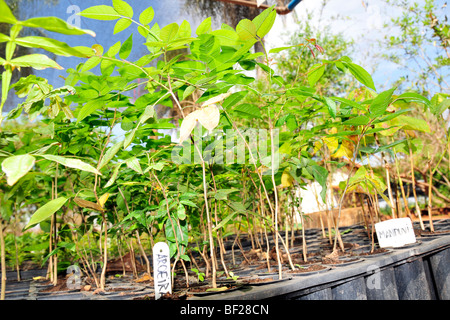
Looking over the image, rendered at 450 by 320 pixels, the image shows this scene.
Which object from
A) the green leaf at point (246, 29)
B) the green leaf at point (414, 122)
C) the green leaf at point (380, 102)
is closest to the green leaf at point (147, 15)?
the green leaf at point (246, 29)

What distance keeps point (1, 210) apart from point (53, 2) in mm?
1378

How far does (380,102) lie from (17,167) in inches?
25.7

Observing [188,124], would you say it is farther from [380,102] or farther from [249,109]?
[380,102]

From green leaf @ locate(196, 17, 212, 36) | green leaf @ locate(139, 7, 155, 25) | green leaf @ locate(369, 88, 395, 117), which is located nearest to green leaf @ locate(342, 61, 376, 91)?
green leaf @ locate(369, 88, 395, 117)

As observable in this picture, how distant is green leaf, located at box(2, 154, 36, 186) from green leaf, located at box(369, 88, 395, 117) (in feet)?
2.04

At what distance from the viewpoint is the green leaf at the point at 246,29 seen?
0.60 m

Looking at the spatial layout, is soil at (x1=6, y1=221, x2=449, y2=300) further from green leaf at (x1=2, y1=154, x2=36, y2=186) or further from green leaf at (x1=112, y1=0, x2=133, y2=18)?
green leaf at (x1=112, y1=0, x2=133, y2=18)

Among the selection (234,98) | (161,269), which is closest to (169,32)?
(234,98)

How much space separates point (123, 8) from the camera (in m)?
0.54

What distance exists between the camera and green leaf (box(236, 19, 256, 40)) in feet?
1.98

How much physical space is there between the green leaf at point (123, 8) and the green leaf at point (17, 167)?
0.99 ft
